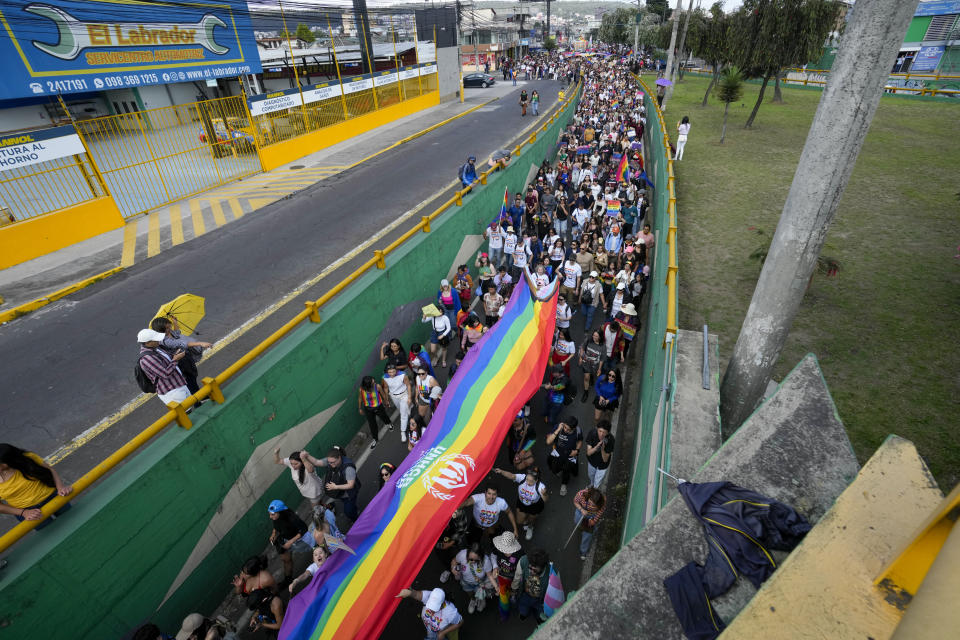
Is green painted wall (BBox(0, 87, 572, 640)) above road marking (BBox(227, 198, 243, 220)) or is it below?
above

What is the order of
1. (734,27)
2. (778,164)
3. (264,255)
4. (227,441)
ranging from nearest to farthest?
(227,441) → (264,255) → (778,164) → (734,27)

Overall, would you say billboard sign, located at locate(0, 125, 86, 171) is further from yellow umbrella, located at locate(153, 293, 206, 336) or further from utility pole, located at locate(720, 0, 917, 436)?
utility pole, located at locate(720, 0, 917, 436)

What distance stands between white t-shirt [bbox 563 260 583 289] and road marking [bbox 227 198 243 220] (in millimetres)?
12224

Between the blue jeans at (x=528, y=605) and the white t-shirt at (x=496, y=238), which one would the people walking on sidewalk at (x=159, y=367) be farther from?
the white t-shirt at (x=496, y=238)

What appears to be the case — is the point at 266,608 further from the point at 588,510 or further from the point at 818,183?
the point at 818,183

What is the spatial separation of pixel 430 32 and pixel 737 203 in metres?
29.7

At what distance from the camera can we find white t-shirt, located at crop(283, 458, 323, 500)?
622 centimetres

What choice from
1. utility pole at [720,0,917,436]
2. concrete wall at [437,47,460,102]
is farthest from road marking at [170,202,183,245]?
concrete wall at [437,47,460,102]

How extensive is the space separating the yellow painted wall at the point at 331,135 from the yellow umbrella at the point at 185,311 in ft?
58.7

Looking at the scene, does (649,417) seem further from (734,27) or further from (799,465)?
(734,27)

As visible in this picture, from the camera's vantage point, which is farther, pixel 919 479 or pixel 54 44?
pixel 54 44

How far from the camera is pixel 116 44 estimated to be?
18406 mm

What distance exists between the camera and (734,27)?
25047 mm

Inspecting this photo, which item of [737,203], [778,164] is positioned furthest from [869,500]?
[778,164]
